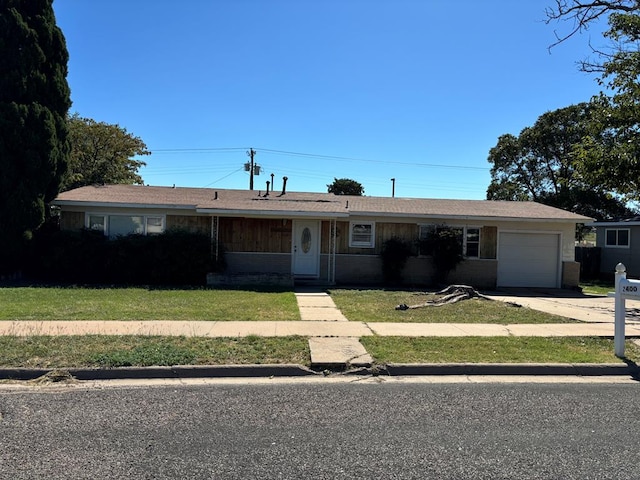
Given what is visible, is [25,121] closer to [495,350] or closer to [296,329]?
[296,329]

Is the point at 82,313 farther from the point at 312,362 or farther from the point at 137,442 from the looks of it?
the point at 137,442

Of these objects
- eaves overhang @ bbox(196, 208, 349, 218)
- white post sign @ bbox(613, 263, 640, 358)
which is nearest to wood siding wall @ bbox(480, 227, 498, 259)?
eaves overhang @ bbox(196, 208, 349, 218)

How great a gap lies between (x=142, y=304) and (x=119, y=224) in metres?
7.01

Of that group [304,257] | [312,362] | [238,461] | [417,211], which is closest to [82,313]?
[312,362]

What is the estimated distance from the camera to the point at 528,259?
18.8m

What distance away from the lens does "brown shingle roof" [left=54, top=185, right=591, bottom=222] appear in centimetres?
1703

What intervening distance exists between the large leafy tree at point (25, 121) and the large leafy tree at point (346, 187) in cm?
4464

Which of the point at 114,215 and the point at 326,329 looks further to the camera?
Answer: the point at 114,215

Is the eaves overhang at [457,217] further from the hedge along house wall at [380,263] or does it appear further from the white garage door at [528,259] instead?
the white garage door at [528,259]

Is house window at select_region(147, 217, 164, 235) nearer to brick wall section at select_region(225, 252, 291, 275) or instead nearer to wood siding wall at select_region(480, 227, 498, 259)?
brick wall section at select_region(225, 252, 291, 275)

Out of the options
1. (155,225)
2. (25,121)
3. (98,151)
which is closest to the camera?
(25,121)

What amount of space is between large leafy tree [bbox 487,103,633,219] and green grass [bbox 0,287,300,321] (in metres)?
25.2

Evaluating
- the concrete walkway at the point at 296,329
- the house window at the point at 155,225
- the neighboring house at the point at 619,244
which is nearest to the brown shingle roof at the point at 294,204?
the house window at the point at 155,225

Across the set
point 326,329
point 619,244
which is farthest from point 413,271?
point 619,244
